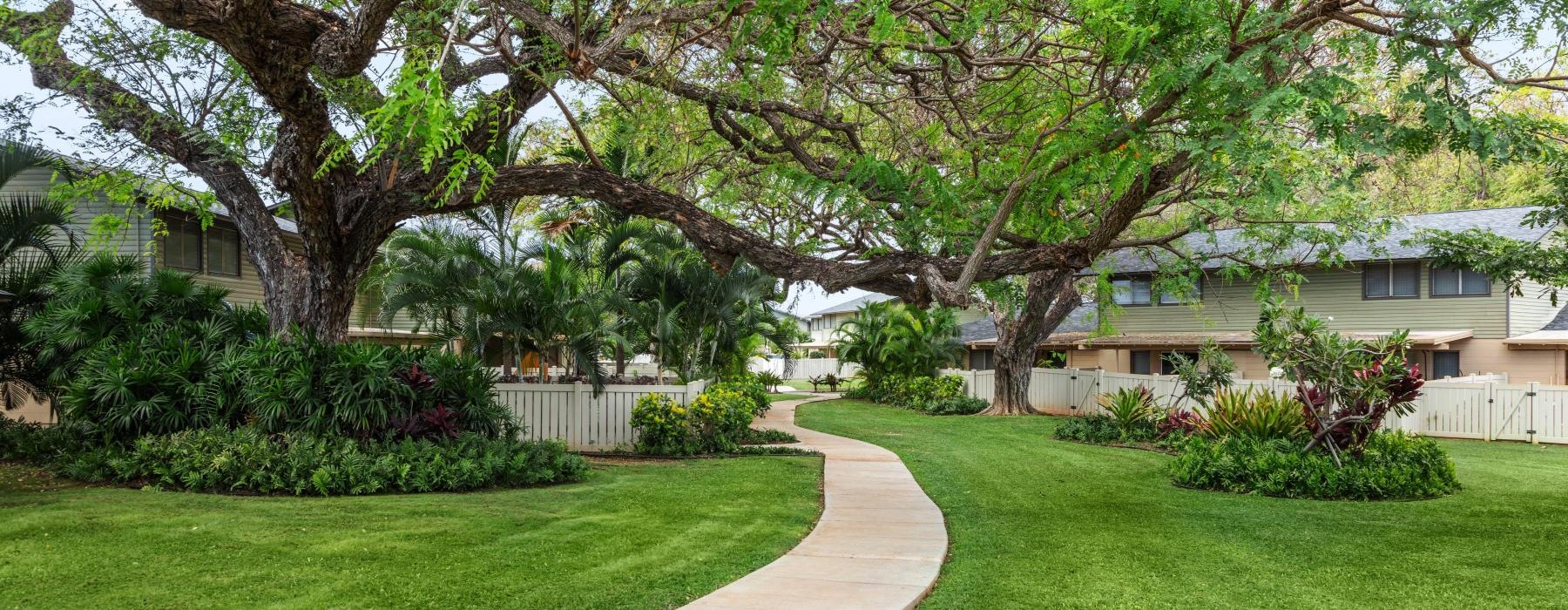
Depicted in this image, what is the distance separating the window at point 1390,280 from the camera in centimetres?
2508

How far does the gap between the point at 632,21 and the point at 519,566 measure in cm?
450

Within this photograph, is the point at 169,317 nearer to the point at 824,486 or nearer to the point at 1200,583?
the point at 824,486

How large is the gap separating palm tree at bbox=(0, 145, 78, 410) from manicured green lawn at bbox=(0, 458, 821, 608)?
94.3 inches

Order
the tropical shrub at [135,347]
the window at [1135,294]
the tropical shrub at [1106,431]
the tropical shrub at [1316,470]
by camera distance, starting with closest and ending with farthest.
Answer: the tropical shrub at [135,347]
the tropical shrub at [1316,470]
the tropical shrub at [1106,431]
the window at [1135,294]

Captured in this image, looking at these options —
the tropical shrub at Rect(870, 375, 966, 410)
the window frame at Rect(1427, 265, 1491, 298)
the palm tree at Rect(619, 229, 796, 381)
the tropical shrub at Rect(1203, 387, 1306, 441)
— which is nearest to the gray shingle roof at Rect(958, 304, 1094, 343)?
the tropical shrub at Rect(870, 375, 966, 410)

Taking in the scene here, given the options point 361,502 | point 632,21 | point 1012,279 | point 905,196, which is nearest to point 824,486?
point 905,196

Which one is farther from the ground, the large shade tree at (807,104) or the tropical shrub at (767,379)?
the large shade tree at (807,104)

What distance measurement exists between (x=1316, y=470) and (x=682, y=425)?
823 cm

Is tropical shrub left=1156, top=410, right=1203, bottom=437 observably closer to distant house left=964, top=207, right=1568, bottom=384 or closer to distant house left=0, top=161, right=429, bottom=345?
distant house left=964, top=207, right=1568, bottom=384

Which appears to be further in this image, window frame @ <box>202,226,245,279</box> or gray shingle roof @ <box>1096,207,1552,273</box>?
gray shingle roof @ <box>1096,207,1552,273</box>

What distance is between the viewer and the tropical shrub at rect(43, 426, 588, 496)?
31.7 ft

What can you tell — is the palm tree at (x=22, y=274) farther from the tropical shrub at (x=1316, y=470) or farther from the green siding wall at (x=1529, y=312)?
the green siding wall at (x=1529, y=312)

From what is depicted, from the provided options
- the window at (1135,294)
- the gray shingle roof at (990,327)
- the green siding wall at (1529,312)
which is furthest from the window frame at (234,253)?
the green siding wall at (1529,312)

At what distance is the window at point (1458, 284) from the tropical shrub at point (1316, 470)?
1474 centimetres
